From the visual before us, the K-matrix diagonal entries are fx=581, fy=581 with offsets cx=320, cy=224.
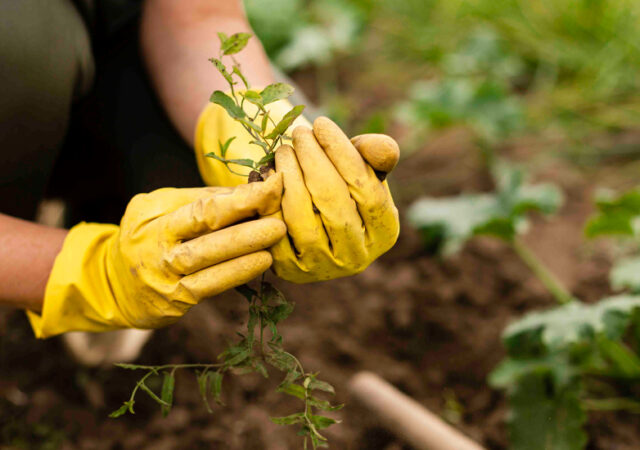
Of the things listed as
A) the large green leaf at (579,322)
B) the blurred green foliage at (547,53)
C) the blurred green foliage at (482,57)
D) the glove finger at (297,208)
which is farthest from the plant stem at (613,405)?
the blurred green foliage at (547,53)

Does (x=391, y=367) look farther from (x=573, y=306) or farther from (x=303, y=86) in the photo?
(x=303, y=86)

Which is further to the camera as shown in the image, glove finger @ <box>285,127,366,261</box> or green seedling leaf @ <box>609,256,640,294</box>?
green seedling leaf @ <box>609,256,640,294</box>

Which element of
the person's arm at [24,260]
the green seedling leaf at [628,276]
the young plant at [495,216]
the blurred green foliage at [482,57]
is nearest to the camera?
the person's arm at [24,260]

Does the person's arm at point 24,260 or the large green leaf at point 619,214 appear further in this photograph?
the large green leaf at point 619,214

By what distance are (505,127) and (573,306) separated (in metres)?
1.00

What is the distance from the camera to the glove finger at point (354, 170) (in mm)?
837

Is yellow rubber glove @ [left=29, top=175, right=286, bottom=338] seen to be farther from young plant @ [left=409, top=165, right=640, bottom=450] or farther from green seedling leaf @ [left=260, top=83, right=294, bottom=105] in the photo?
young plant @ [left=409, top=165, right=640, bottom=450]

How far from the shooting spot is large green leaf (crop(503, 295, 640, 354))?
1162mm

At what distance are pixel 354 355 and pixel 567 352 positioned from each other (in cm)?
52

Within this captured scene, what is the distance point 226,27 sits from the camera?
133cm

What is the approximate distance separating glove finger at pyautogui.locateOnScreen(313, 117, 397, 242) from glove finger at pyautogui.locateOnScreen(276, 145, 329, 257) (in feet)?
0.18

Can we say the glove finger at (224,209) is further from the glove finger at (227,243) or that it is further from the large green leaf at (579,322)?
the large green leaf at (579,322)

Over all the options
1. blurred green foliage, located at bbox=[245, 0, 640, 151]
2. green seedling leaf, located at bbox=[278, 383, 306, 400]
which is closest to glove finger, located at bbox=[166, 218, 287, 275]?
green seedling leaf, located at bbox=[278, 383, 306, 400]

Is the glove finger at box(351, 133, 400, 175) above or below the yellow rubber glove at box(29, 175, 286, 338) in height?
above
